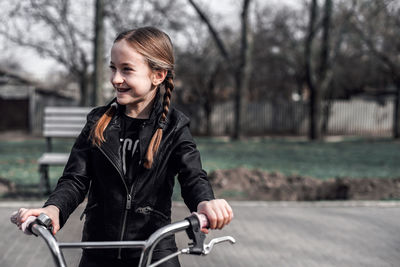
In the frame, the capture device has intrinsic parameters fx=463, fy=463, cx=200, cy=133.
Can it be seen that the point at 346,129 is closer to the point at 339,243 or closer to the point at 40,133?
the point at 40,133

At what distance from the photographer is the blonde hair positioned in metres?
1.78

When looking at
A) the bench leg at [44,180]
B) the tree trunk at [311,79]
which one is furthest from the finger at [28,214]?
the tree trunk at [311,79]

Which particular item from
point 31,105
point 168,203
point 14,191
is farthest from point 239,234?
point 31,105

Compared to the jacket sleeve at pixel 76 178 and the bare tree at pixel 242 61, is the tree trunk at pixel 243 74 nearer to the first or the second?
the bare tree at pixel 242 61

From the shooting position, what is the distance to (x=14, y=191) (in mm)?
6773

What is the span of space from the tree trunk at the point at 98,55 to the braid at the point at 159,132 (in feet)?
37.4

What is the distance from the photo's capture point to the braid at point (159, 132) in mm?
1775

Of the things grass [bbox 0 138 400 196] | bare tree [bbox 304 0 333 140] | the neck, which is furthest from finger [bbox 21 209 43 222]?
bare tree [bbox 304 0 333 140]

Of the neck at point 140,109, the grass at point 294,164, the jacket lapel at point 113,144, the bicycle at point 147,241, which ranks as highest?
the neck at point 140,109

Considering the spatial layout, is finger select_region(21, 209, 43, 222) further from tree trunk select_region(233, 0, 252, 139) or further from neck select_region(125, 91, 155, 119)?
tree trunk select_region(233, 0, 252, 139)

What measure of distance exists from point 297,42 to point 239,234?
2510 centimetres

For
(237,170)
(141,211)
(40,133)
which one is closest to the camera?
(141,211)

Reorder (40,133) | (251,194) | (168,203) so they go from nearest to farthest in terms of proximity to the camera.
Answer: (168,203) < (251,194) < (40,133)

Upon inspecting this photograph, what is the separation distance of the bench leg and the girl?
4.64 metres
